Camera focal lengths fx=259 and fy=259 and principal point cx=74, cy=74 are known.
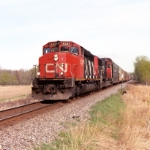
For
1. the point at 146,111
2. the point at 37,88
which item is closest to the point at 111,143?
the point at 146,111

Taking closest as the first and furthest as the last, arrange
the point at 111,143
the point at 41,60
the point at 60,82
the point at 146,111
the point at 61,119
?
Answer: the point at 111,143
the point at 61,119
the point at 146,111
the point at 60,82
the point at 41,60

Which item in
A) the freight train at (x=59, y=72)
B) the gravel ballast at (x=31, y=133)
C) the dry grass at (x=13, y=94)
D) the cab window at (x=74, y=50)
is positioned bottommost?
the dry grass at (x=13, y=94)

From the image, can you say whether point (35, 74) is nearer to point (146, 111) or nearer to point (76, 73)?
point (76, 73)

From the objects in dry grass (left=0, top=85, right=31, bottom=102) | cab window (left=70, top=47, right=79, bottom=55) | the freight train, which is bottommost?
dry grass (left=0, top=85, right=31, bottom=102)

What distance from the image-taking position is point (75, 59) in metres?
17.2

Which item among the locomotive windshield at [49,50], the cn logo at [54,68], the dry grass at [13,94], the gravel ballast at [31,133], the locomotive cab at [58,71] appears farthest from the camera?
the dry grass at [13,94]

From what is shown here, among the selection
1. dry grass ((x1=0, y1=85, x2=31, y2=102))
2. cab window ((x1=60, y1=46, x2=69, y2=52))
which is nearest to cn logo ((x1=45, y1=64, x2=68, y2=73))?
cab window ((x1=60, y1=46, x2=69, y2=52))

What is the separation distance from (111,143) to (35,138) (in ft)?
7.13

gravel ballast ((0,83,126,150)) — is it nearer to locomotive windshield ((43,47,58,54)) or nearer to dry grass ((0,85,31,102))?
locomotive windshield ((43,47,58,54))

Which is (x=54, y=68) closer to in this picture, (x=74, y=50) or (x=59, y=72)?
(x=59, y=72)

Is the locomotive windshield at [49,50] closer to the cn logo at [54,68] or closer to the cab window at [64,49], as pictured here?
the cab window at [64,49]

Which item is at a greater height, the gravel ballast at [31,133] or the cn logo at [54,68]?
the cn logo at [54,68]

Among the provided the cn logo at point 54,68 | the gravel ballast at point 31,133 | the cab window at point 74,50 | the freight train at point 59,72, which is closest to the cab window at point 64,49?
the freight train at point 59,72

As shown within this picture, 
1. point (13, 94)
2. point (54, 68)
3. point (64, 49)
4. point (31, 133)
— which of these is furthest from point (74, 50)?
point (13, 94)
